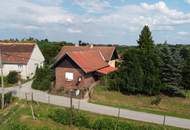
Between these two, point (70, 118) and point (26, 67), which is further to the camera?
point (26, 67)

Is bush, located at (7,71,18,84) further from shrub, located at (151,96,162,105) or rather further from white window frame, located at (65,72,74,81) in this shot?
shrub, located at (151,96,162,105)

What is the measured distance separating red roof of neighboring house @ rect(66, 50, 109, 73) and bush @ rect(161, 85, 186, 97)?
9.91 m

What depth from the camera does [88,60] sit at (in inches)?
1607

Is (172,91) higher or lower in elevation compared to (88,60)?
lower

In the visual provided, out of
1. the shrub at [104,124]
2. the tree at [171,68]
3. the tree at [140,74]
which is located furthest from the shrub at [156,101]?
the shrub at [104,124]

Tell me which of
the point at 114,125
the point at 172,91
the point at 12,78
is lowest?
the point at 114,125

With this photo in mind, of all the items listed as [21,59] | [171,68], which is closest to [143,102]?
[171,68]

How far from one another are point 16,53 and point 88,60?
582 inches

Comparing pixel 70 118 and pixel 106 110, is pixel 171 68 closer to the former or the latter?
pixel 106 110

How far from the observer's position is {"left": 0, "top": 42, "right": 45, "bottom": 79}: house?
46781 mm

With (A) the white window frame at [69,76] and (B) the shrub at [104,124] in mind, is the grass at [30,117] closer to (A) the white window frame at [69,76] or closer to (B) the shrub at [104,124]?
(B) the shrub at [104,124]

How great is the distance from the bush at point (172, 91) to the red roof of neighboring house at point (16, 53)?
2310 centimetres

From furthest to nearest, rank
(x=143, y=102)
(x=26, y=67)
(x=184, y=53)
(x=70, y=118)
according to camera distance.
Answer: (x=26, y=67) → (x=184, y=53) → (x=143, y=102) → (x=70, y=118)

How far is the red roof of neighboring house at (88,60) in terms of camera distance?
37750 millimetres
